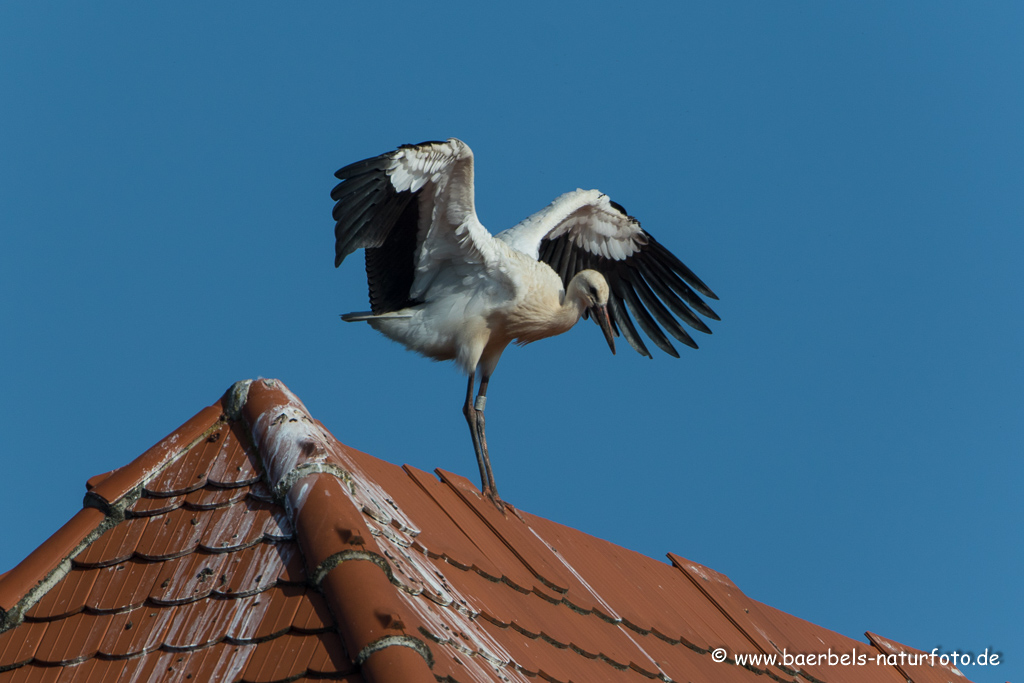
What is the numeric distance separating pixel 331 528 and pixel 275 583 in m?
0.17

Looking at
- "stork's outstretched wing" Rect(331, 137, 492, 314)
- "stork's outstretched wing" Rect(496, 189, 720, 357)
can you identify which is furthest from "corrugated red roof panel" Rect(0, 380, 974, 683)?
"stork's outstretched wing" Rect(496, 189, 720, 357)

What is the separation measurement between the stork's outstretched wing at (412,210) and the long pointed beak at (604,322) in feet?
2.66

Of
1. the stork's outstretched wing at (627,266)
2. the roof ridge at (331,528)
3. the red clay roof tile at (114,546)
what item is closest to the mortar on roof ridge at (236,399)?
the roof ridge at (331,528)

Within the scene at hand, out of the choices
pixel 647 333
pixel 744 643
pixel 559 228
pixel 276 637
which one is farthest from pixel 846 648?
pixel 276 637

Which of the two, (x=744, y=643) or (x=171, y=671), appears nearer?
(x=171, y=671)

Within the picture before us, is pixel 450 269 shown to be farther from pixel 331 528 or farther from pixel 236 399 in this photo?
pixel 331 528

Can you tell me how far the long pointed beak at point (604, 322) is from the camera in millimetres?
7066

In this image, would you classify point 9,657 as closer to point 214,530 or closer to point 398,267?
point 214,530

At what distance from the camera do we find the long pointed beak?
23.2 feet

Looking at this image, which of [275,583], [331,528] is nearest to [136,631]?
[275,583]

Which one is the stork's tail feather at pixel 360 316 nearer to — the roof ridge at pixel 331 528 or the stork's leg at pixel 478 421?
the stork's leg at pixel 478 421

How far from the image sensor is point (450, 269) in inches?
267

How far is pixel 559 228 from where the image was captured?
8.05 m

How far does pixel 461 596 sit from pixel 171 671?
2.73 feet
